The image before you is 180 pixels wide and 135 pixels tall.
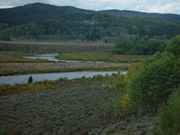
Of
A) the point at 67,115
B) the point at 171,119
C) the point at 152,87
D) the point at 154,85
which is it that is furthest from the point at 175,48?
the point at 171,119

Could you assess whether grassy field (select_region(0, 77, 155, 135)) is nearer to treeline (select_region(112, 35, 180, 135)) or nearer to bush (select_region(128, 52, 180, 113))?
treeline (select_region(112, 35, 180, 135))

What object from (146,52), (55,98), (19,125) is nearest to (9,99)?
(55,98)

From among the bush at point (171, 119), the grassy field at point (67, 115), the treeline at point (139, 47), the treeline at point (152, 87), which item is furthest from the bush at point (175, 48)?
the treeline at point (139, 47)

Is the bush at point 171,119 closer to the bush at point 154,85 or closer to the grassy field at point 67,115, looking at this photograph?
the grassy field at point 67,115

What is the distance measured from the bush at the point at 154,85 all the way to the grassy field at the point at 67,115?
10.1 ft

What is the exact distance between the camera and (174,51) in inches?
2084

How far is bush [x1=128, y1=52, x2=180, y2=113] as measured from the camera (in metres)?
39.4

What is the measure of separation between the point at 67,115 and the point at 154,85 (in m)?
9.65

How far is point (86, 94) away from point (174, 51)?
13146 millimetres

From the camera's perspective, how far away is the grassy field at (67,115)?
108ft

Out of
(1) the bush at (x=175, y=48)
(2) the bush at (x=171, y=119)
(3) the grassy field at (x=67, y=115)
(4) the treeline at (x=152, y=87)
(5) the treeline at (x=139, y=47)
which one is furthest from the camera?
(5) the treeline at (x=139, y=47)

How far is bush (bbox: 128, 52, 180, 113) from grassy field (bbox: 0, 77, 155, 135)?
3.07 metres

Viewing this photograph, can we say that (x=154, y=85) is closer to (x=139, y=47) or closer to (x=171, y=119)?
(x=171, y=119)

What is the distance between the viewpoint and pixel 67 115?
42062mm
